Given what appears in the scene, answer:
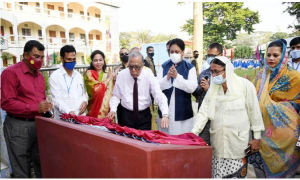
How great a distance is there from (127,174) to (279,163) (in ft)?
6.62

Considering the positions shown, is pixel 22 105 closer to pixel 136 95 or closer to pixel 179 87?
pixel 136 95

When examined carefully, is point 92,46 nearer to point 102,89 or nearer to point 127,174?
point 102,89

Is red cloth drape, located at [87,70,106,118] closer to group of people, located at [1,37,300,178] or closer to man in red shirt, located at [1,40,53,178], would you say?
group of people, located at [1,37,300,178]

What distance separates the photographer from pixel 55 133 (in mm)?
2039

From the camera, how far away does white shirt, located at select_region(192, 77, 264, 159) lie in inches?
82.0

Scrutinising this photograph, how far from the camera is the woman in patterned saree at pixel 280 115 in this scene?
8.27 ft

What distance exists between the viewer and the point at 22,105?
92.0 inches

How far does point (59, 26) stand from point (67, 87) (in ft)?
80.1

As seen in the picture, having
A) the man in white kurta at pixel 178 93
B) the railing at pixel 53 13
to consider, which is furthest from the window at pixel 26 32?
the man in white kurta at pixel 178 93

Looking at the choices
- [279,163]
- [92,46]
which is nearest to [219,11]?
[92,46]

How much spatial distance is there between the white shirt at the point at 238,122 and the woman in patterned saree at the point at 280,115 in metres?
0.60

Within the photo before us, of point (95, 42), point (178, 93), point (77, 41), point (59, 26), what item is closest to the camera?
point (178, 93)

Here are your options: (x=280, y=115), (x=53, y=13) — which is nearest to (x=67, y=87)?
(x=280, y=115)

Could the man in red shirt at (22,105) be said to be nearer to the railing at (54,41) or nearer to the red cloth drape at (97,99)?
the red cloth drape at (97,99)
